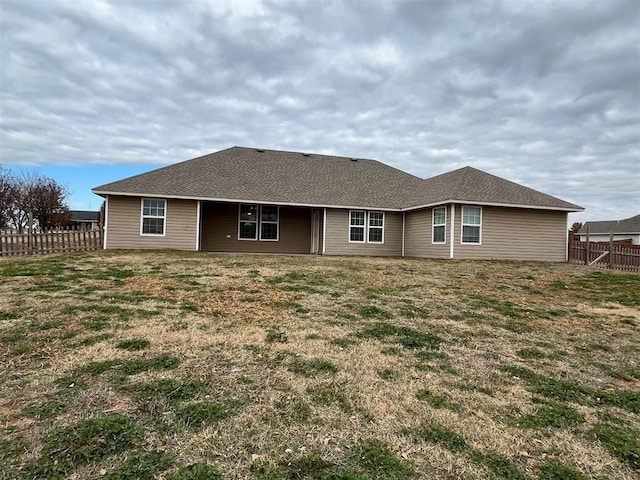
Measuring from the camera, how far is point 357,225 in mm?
18203

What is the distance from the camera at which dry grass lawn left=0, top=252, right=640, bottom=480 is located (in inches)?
104

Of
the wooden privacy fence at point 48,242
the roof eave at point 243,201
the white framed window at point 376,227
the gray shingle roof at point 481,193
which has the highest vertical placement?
the gray shingle roof at point 481,193

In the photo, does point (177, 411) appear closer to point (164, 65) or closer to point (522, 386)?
point (522, 386)

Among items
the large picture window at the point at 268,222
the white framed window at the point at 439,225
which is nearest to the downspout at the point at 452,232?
the white framed window at the point at 439,225

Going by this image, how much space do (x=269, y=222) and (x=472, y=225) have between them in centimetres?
889

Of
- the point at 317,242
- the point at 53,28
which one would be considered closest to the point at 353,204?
the point at 317,242

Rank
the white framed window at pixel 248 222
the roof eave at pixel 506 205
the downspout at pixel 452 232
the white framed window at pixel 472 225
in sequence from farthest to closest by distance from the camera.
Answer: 1. the white framed window at pixel 248 222
2. the white framed window at pixel 472 225
3. the downspout at pixel 452 232
4. the roof eave at pixel 506 205

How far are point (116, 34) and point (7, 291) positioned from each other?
31.3 feet

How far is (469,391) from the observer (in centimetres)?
380

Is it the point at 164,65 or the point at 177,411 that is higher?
the point at 164,65

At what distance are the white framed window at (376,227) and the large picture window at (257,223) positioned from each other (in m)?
4.39

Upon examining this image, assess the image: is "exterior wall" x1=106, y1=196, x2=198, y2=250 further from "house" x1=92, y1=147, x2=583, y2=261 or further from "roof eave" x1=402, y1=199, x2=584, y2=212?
"roof eave" x1=402, y1=199, x2=584, y2=212

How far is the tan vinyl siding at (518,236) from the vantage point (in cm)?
1580

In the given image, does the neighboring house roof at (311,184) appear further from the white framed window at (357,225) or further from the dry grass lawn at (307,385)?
Result: the dry grass lawn at (307,385)
